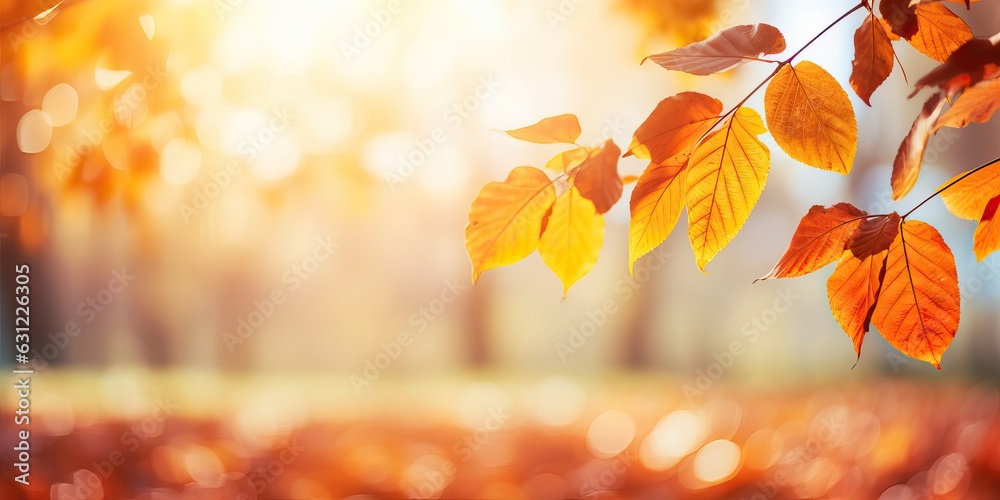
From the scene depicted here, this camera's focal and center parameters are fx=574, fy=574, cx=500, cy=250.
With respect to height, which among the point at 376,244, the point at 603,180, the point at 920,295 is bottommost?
the point at 920,295

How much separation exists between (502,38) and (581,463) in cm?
264

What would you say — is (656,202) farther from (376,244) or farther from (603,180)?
(376,244)

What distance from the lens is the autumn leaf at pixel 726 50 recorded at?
280 mm

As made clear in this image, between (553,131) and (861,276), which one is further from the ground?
(553,131)

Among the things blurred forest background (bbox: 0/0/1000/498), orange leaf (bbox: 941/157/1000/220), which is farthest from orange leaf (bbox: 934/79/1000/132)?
blurred forest background (bbox: 0/0/1000/498)

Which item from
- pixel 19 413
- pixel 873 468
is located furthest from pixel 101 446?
pixel 873 468

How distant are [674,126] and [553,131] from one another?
0.22 ft

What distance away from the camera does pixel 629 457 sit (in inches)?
87.1

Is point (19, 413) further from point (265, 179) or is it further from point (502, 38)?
point (502, 38)

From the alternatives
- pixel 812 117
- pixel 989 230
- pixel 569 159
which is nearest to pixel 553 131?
pixel 569 159

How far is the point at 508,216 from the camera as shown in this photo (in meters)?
0.32

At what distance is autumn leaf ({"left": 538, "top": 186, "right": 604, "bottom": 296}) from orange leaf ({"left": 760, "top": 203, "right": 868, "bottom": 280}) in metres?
0.10

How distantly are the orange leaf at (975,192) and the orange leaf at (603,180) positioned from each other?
224 millimetres

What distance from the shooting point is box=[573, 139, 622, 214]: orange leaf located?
30 cm
